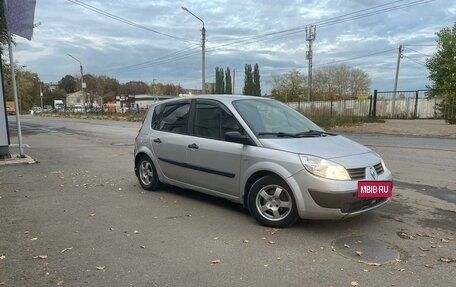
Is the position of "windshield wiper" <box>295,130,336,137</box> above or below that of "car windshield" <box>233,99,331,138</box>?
below

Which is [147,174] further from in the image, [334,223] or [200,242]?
[334,223]

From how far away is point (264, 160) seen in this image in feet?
17.7

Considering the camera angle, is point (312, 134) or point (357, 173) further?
point (312, 134)

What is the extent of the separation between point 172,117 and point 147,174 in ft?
3.95

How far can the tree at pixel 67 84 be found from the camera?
464 ft

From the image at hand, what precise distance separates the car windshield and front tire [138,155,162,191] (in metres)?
2.14

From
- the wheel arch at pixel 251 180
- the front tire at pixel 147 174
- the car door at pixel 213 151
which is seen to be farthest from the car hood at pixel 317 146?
the front tire at pixel 147 174

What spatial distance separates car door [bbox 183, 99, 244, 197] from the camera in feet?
19.2

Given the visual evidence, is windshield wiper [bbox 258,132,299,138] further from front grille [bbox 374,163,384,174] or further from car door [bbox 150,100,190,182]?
car door [bbox 150,100,190,182]

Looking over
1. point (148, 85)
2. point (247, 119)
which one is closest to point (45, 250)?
point (247, 119)

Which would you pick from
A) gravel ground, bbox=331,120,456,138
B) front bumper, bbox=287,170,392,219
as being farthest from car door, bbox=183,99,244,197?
gravel ground, bbox=331,120,456,138

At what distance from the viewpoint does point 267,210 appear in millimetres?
5430

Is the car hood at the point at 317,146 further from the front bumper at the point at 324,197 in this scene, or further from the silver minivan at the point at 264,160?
the front bumper at the point at 324,197

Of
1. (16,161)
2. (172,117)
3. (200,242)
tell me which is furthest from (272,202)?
(16,161)
